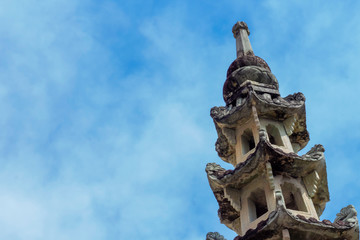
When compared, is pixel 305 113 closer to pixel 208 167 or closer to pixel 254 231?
pixel 208 167

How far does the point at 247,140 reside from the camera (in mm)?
28922

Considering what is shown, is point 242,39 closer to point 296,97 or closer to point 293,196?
point 296,97

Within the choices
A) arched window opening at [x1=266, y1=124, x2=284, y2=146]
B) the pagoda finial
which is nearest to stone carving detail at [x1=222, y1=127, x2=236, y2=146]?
arched window opening at [x1=266, y1=124, x2=284, y2=146]

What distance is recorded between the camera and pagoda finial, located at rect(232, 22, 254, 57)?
37188 mm

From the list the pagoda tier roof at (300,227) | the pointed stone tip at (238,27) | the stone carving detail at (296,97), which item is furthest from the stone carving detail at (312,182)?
the pointed stone tip at (238,27)

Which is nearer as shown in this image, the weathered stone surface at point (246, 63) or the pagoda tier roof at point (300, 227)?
the pagoda tier roof at point (300, 227)

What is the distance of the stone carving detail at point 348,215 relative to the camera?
68.0ft

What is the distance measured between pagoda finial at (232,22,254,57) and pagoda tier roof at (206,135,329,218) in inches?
547

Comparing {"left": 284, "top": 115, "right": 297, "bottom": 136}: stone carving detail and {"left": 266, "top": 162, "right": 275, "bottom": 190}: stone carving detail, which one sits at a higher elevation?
{"left": 284, "top": 115, "right": 297, "bottom": 136}: stone carving detail

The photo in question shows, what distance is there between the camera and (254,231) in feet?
66.3

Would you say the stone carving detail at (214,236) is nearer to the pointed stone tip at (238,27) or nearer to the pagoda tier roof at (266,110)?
the pagoda tier roof at (266,110)

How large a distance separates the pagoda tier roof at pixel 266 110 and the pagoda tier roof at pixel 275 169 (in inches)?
157

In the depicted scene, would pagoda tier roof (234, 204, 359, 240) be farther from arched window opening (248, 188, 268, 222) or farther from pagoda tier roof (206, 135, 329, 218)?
pagoda tier roof (206, 135, 329, 218)

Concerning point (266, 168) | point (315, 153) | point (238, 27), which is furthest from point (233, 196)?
point (238, 27)
